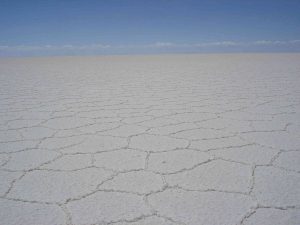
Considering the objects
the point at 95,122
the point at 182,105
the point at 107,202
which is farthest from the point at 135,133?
the point at 182,105

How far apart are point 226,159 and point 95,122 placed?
1259mm

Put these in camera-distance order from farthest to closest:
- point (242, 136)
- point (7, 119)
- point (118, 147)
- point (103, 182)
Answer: point (7, 119) → point (242, 136) → point (118, 147) → point (103, 182)

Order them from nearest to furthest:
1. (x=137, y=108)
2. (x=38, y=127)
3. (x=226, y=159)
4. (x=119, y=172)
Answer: (x=119, y=172) < (x=226, y=159) < (x=38, y=127) < (x=137, y=108)

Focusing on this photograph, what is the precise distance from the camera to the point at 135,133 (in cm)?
222

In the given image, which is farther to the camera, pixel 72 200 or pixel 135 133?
pixel 135 133

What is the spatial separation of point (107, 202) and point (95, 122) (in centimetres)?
136

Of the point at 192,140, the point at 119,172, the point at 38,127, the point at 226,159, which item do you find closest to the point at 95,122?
the point at 38,127

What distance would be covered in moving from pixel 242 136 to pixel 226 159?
474mm

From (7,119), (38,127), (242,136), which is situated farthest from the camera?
(7,119)

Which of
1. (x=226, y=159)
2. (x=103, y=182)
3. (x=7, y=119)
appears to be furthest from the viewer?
(x=7, y=119)

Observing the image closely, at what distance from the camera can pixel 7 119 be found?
2717mm

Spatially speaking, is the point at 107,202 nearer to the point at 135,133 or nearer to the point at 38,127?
the point at 135,133

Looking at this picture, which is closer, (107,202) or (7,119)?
(107,202)

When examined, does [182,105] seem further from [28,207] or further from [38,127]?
[28,207]
